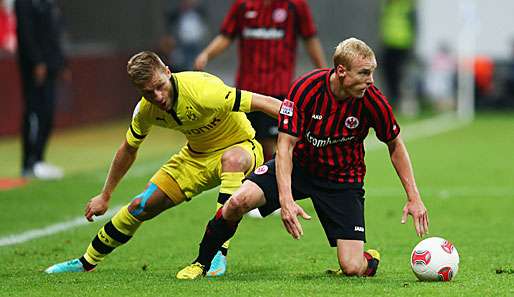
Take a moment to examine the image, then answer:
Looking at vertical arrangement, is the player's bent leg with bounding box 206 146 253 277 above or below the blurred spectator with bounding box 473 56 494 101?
above

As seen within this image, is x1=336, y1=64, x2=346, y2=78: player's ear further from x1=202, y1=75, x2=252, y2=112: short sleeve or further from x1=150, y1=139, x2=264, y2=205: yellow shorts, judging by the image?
x1=150, y1=139, x2=264, y2=205: yellow shorts

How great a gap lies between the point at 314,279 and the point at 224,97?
1300mm

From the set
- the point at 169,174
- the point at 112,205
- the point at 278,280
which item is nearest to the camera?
the point at 278,280

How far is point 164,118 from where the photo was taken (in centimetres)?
794

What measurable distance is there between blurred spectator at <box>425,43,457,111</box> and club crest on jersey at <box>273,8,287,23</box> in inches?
704

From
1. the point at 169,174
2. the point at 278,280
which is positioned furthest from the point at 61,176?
the point at 278,280

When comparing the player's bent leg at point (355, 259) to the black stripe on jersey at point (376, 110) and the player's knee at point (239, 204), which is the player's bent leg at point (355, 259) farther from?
the black stripe on jersey at point (376, 110)

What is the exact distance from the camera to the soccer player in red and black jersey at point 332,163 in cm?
732

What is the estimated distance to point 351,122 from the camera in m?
7.62

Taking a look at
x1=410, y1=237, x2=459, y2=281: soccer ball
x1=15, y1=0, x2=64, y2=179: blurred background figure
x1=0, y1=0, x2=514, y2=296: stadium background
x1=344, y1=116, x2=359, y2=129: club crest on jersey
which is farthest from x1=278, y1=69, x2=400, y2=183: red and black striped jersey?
x1=15, y1=0, x2=64, y2=179: blurred background figure

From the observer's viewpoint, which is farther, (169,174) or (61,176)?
(61,176)

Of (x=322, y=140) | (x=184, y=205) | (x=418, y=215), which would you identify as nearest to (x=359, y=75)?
(x=322, y=140)

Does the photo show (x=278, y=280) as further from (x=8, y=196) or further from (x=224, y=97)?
(x=8, y=196)

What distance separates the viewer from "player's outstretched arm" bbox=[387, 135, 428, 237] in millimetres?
7375
